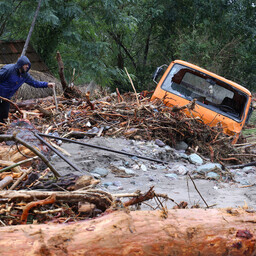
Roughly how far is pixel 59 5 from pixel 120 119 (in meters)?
8.06

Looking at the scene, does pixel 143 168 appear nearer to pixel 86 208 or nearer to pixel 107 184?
pixel 107 184

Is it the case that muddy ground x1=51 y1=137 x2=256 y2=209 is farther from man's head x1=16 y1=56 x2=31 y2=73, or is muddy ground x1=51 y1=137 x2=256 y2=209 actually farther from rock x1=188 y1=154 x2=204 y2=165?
man's head x1=16 y1=56 x2=31 y2=73

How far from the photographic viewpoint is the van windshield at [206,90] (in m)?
8.81

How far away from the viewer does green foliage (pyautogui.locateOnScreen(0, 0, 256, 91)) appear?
594 inches

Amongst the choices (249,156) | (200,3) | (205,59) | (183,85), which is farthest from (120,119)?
(200,3)

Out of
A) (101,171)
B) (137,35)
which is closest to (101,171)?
(101,171)

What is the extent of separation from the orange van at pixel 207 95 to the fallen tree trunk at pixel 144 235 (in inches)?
216

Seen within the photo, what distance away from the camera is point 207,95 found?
9273 millimetres

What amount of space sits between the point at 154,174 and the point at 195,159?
146 centimetres

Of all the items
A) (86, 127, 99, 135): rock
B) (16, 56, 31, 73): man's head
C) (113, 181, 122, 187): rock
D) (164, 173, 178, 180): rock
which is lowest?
(86, 127, 99, 135): rock

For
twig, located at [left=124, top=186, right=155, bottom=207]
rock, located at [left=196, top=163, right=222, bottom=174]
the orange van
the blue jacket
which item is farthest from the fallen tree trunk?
the orange van

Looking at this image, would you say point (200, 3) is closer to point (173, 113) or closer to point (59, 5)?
point (59, 5)

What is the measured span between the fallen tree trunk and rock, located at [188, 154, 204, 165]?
4232 mm

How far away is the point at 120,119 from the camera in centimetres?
844
